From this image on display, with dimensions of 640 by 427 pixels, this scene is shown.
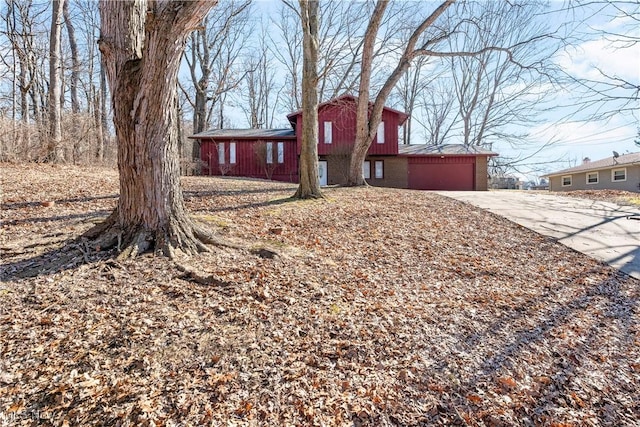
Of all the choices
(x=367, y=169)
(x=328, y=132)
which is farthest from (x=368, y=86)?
(x=367, y=169)

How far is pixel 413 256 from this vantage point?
15.1ft

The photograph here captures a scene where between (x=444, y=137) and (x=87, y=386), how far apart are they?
1212 inches

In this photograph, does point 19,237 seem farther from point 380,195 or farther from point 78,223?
point 380,195

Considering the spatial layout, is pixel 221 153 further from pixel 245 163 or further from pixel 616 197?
pixel 616 197

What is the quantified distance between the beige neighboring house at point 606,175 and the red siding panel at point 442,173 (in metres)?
10.6

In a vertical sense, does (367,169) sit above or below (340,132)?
below

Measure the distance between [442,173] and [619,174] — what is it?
13340mm

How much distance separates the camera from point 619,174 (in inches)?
859

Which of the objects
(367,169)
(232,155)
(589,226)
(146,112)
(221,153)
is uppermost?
(221,153)

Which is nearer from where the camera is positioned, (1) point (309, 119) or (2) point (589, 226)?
(2) point (589, 226)

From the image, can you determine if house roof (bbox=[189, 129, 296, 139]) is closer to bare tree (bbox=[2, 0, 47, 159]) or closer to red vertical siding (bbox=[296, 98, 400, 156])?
red vertical siding (bbox=[296, 98, 400, 156])

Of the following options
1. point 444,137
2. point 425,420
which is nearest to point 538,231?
point 425,420

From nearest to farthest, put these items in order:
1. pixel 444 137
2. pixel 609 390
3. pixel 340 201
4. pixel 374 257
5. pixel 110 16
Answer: pixel 609 390 → pixel 110 16 → pixel 374 257 → pixel 340 201 → pixel 444 137

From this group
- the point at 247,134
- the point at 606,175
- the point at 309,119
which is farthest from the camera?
the point at 606,175
